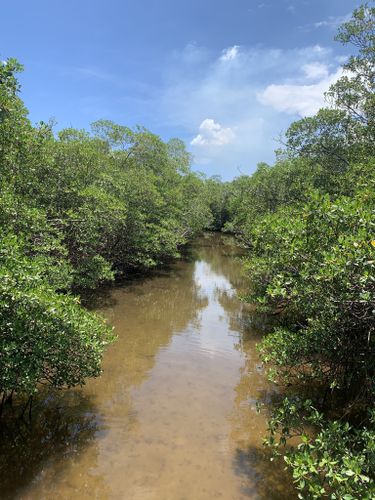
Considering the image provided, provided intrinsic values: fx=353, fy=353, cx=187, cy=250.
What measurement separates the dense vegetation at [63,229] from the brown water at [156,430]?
1175mm

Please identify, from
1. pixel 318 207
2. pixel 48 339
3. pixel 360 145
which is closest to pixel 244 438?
pixel 48 339

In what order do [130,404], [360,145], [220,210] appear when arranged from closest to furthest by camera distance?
[130,404], [360,145], [220,210]

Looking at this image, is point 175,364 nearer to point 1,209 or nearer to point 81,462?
point 81,462

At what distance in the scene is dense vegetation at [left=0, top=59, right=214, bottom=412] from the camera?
6074mm

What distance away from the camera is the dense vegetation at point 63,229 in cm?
607

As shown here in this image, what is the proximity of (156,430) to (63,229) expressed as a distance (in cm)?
984

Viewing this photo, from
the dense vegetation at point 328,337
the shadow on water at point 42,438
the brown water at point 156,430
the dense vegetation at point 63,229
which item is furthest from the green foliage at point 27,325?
the dense vegetation at point 328,337

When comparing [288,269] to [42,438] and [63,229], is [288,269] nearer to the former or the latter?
[42,438]

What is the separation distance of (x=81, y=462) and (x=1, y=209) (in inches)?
235

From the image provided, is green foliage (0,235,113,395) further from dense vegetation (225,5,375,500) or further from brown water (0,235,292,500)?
dense vegetation (225,5,375,500)

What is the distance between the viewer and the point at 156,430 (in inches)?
327

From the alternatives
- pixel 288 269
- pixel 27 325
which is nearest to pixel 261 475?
pixel 288 269

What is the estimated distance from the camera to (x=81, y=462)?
7129 millimetres

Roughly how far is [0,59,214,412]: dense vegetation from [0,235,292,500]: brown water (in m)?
1.17
